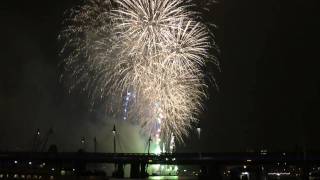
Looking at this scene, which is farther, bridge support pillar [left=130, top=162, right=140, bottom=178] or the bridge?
bridge support pillar [left=130, top=162, right=140, bottom=178]

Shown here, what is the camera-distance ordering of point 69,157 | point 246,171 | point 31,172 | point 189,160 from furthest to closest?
point 246,171, point 69,157, point 189,160, point 31,172

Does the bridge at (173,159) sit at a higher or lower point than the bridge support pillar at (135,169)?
higher

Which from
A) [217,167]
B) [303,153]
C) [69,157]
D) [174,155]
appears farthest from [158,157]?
[303,153]

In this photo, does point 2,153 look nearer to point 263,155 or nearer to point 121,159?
point 121,159

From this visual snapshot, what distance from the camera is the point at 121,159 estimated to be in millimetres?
180125

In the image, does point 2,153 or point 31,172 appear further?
point 2,153

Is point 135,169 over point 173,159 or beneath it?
beneath

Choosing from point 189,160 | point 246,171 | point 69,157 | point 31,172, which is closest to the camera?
point 31,172

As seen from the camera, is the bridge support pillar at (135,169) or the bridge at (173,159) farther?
the bridge support pillar at (135,169)

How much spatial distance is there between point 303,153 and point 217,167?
29028 mm

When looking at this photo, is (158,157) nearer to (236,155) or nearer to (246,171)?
(236,155)

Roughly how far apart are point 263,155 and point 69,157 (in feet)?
224

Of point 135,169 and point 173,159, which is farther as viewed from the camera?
point 135,169

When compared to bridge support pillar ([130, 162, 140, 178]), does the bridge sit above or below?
above
